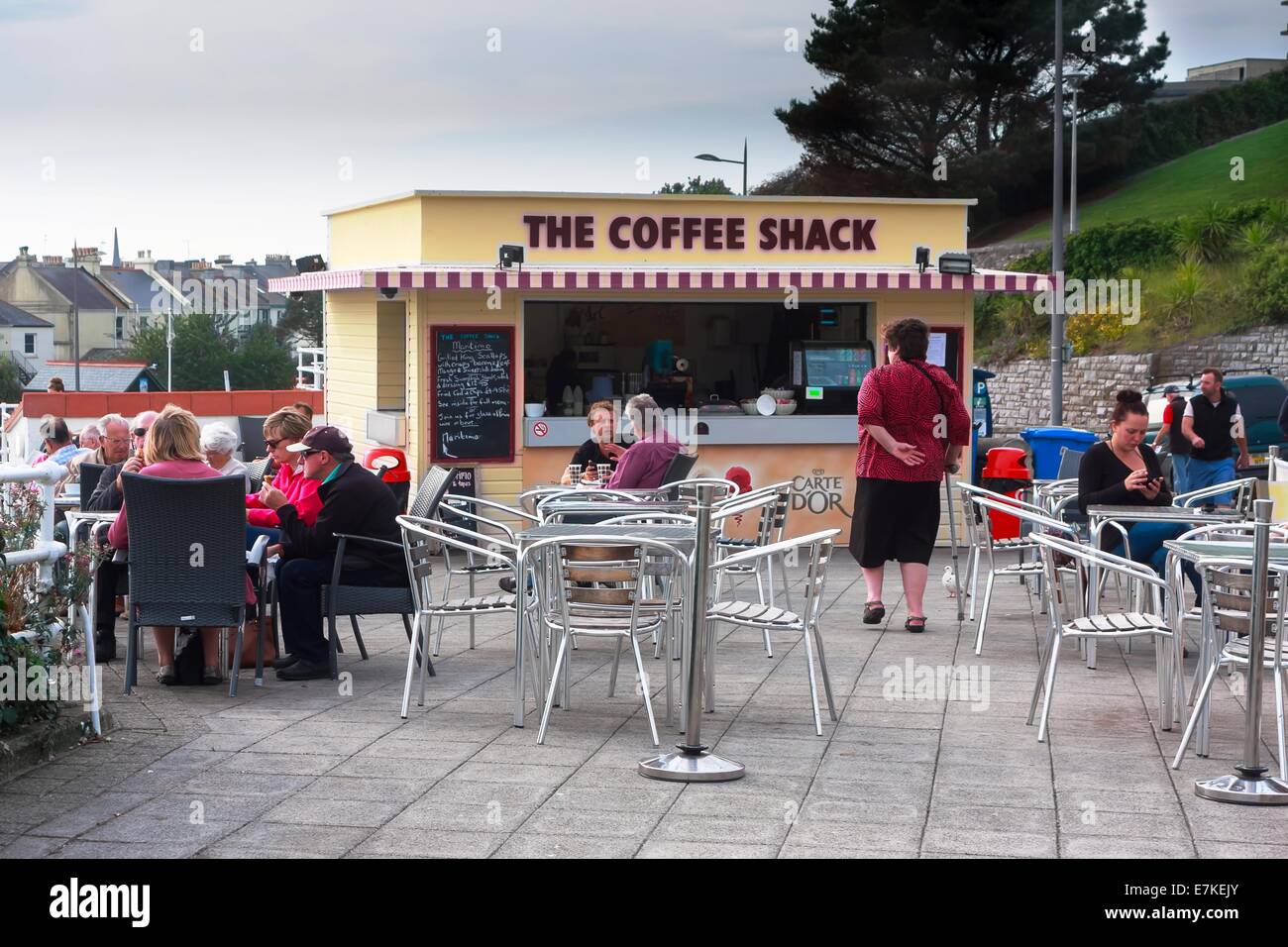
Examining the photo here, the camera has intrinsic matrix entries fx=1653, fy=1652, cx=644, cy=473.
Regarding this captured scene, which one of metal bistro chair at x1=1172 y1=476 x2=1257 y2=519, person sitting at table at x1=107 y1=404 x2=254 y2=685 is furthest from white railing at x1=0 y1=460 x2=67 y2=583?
metal bistro chair at x1=1172 y1=476 x2=1257 y2=519

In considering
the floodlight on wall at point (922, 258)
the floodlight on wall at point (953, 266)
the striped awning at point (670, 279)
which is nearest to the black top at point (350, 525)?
the striped awning at point (670, 279)

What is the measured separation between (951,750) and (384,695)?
2513 mm

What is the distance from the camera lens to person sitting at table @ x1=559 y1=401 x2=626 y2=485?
10289mm

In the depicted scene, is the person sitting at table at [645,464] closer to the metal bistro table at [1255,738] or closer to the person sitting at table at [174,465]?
the person sitting at table at [174,465]

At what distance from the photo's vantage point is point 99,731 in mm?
6098

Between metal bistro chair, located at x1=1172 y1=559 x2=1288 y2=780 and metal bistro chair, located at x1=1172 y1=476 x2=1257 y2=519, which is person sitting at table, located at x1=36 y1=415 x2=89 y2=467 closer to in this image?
metal bistro chair, located at x1=1172 y1=476 x2=1257 y2=519

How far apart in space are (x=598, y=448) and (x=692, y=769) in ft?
16.8

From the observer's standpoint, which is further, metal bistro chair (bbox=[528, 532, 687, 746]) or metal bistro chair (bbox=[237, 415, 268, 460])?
metal bistro chair (bbox=[237, 415, 268, 460])

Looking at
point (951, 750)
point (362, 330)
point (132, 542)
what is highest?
point (362, 330)

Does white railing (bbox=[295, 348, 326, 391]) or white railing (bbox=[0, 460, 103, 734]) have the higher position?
white railing (bbox=[295, 348, 326, 391])

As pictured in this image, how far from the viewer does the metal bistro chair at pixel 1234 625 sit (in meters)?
5.56

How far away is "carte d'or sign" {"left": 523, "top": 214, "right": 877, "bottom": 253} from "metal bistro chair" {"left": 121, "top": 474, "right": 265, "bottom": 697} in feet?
23.4
